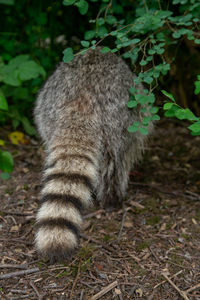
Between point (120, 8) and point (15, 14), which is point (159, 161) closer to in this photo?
point (120, 8)

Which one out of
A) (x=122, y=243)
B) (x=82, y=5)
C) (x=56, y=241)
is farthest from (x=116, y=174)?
(x=82, y=5)

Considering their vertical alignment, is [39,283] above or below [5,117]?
below

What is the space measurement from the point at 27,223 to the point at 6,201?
0.46 meters

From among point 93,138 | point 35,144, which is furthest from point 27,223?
point 35,144

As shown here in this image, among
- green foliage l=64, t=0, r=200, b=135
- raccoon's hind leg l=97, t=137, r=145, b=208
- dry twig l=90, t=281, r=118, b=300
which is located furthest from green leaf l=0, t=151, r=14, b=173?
dry twig l=90, t=281, r=118, b=300

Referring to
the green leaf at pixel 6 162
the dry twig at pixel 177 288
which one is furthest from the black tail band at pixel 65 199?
the green leaf at pixel 6 162

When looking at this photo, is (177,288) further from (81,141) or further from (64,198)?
(81,141)

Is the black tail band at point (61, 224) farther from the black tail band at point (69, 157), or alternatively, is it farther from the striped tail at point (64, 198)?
the black tail band at point (69, 157)

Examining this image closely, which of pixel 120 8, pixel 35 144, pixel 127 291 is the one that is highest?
pixel 120 8

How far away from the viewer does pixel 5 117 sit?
18.2ft

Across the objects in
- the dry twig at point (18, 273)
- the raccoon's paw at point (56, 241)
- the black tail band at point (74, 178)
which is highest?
the black tail band at point (74, 178)

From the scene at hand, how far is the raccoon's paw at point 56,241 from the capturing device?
8.30 ft

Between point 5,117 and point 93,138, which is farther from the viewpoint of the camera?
point 5,117

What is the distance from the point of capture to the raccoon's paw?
2.53 m
